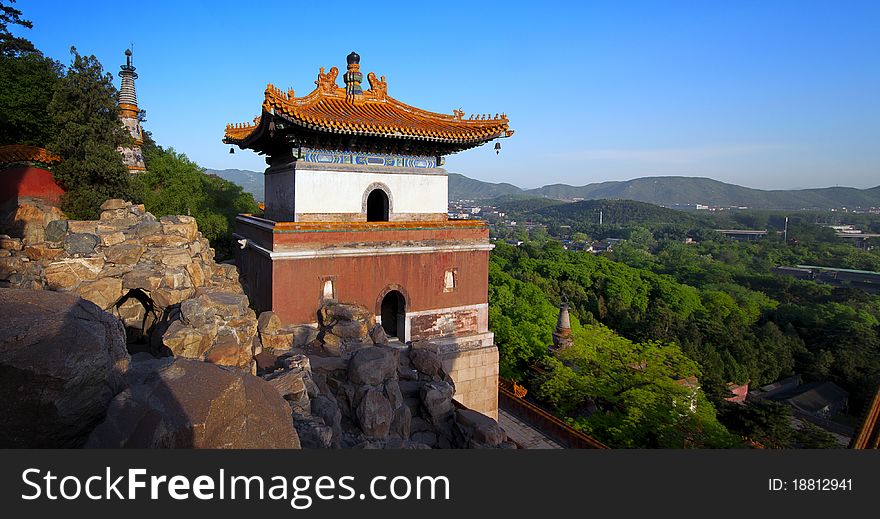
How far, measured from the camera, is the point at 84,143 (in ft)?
50.8

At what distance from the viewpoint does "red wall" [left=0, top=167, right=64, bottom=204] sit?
48.0 ft

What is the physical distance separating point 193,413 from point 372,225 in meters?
9.56

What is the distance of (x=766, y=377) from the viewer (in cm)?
3641

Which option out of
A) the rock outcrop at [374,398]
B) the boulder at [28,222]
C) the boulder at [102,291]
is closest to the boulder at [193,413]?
the rock outcrop at [374,398]

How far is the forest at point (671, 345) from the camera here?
53.0ft

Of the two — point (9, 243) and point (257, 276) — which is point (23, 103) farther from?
point (257, 276)

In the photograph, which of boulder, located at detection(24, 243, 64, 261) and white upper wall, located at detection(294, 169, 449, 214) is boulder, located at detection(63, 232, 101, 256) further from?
white upper wall, located at detection(294, 169, 449, 214)

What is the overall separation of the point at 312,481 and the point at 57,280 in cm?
1055

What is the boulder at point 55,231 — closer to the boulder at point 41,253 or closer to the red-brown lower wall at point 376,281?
the boulder at point 41,253

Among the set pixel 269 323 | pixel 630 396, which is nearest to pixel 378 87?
pixel 269 323

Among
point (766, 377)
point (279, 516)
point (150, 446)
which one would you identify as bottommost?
point (766, 377)

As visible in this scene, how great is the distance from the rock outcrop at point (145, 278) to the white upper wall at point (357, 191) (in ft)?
11.2

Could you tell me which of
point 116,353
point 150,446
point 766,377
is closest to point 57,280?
point 116,353

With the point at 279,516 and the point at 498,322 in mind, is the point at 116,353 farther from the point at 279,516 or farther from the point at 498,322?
the point at 498,322
